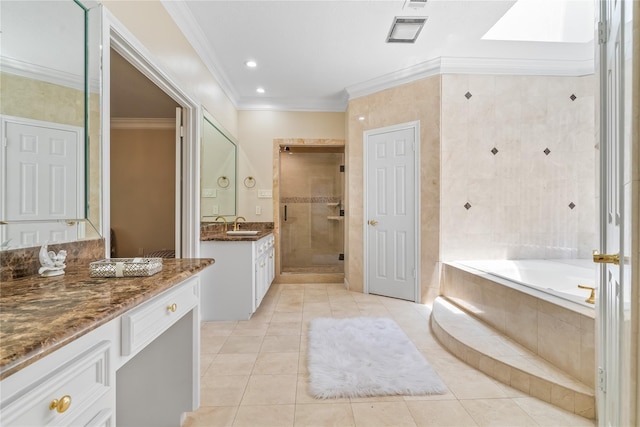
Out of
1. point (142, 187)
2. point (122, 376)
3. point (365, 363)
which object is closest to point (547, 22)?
point (365, 363)

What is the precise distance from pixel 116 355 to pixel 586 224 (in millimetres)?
4270

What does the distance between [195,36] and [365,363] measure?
9.42 feet

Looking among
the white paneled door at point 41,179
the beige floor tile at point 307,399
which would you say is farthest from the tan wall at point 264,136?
the white paneled door at point 41,179

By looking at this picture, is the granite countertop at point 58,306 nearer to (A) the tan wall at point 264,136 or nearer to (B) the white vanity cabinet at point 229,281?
(B) the white vanity cabinet at point 229,281

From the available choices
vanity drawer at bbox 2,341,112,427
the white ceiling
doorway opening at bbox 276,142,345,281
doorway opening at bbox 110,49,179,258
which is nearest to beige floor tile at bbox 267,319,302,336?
vanity drawer at bbox 2,341,112,427

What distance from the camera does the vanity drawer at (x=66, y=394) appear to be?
20.3 inches

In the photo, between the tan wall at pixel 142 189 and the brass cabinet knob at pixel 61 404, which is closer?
the brass cabinet knob at pixel 61 404

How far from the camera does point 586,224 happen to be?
327cm

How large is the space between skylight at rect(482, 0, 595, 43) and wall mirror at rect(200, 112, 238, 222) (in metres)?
2.79

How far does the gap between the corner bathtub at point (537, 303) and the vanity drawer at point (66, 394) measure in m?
2.15

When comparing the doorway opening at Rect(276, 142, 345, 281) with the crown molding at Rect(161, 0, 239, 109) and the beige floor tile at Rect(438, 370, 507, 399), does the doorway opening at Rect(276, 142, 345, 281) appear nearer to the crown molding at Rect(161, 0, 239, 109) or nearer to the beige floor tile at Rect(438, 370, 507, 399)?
the crown molding at Rect(161, 0, 239, 109)

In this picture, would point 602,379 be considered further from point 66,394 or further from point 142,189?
point 142,189

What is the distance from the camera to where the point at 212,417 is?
151cm

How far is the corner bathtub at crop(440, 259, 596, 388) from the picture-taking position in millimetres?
1633
